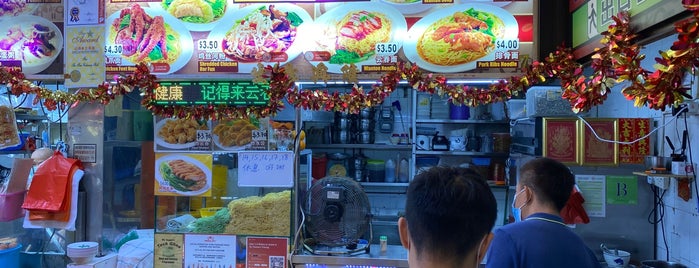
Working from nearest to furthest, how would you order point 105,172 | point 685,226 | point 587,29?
point 587,29, point 685,226, point 105,172

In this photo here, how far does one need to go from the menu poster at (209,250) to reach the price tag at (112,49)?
1476mm

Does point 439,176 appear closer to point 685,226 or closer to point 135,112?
point 685,226

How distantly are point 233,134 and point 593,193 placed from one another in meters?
3.02

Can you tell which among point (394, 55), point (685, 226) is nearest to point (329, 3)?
point (394, 55)

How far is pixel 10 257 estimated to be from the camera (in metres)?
3.77

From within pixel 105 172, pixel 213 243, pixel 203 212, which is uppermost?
pixel 105 172

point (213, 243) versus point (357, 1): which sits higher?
point (357, 1)

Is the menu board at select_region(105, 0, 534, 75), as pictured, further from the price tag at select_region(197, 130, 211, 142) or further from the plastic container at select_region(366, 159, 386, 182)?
the plastic container at select_region(366, 159, 386, 182)

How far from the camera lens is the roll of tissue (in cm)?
343

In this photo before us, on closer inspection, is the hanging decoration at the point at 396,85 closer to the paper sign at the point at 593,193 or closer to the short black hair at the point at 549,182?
the short black hair at the point at 549,182

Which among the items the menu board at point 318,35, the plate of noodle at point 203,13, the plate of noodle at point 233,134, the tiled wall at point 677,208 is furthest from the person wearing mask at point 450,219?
the tiled wall at point 677,208

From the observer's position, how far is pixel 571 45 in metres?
3.05

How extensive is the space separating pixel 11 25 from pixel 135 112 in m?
1.13

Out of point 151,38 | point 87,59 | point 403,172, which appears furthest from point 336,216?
point 403,172
